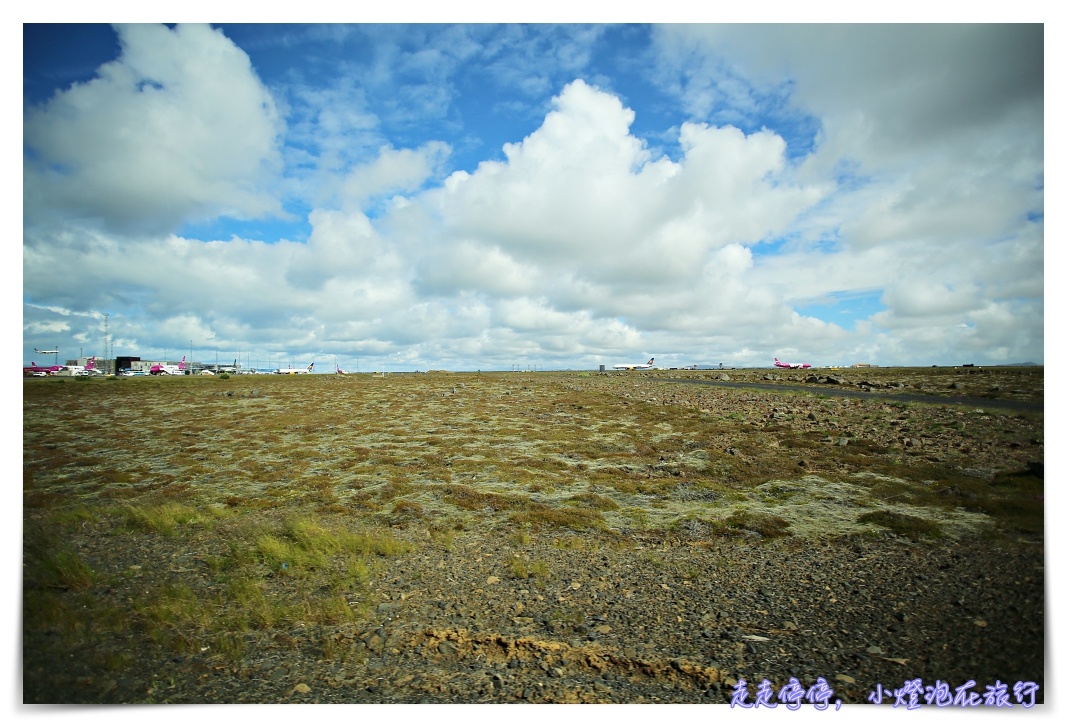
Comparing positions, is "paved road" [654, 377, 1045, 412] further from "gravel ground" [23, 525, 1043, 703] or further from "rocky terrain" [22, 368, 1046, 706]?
"gravel ground" [23, 525, 1043, 703]

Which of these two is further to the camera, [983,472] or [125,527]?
[983,472]

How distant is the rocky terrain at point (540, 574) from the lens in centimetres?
530

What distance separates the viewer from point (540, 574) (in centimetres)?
820

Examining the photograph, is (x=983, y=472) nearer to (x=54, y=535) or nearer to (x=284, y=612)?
(x=284, y=612)

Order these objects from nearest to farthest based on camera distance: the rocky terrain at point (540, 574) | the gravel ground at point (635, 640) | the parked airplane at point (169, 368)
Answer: the gravel ground at point (635, 640) < the rocky terrain at point (540, 574) < the parked airplane at point (169, 368)

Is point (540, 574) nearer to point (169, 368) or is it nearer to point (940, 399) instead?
point (940, 399)

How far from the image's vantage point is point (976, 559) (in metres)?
8.00

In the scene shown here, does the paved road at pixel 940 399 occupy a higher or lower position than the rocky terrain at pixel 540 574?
higher

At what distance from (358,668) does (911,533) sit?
418 inches

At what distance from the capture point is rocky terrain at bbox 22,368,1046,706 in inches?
209

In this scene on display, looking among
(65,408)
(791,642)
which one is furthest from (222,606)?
(65,408)

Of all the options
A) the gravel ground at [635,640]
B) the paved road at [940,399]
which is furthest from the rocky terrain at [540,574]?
the paved road at [940,399]

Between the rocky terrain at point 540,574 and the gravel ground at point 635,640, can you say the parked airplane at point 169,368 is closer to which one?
the rocky terrain at point 540,574

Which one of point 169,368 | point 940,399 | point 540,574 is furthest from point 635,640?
point 169,368
